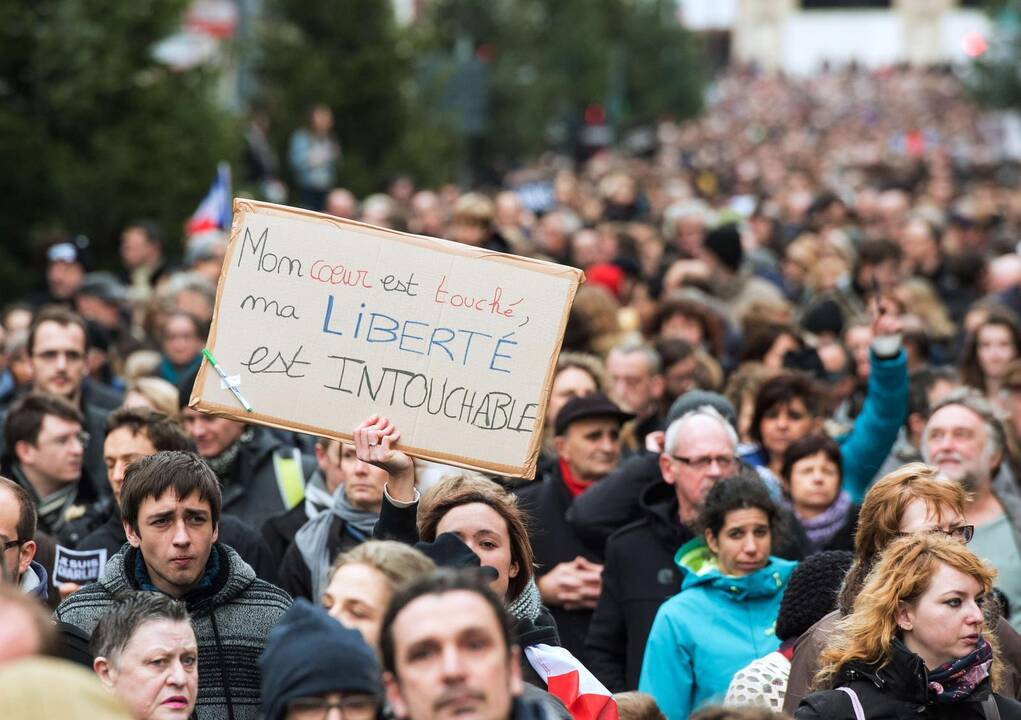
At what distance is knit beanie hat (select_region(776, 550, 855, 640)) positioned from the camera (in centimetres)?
607

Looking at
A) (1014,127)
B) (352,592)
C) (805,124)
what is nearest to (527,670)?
(352,592)

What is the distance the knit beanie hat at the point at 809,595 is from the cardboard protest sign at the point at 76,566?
230 cm

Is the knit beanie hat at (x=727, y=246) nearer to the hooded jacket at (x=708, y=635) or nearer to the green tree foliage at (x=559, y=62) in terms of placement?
the hooded jacket at (x=708, y=635)

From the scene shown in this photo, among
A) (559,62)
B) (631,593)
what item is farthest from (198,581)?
(559,62)

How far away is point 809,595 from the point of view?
19.9 ft

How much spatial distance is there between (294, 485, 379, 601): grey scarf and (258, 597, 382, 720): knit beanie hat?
2521 millimetres

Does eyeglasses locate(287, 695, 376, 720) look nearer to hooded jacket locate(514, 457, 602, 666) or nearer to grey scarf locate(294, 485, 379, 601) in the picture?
grey scarf locate(294, 485, 379, 601)

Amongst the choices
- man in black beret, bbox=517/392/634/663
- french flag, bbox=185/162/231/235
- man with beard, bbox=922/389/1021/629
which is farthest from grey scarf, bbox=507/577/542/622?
french flag, bbox=185/162/231/235

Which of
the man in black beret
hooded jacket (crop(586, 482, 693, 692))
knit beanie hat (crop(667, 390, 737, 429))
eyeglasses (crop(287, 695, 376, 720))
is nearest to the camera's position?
eyeglasses (crop(287, 695, 376, 720))

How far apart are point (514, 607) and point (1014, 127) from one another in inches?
1315

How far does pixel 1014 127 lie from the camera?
122 feet

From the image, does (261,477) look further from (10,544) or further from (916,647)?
(916,647)

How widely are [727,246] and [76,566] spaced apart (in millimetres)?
7799

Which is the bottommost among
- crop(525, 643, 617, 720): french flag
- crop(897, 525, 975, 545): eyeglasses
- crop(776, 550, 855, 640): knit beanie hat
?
crop(525, 643, 617, 720): french flag
